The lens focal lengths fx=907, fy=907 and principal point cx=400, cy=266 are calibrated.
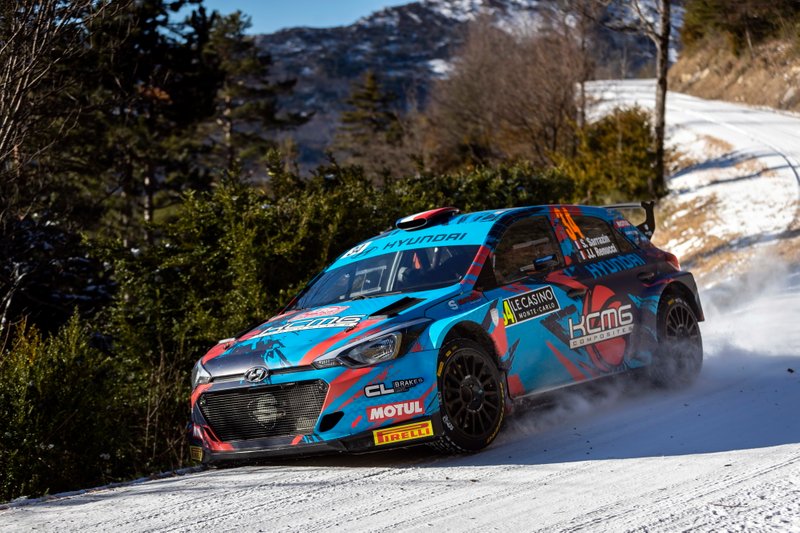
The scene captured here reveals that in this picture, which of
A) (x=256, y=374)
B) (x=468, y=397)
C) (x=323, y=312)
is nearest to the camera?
(x=256, y=374)

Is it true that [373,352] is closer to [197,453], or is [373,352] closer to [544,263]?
[197,453]

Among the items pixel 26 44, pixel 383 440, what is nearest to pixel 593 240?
pixel 383 440

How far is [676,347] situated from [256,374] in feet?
13.7

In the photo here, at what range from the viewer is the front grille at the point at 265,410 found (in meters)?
5.92

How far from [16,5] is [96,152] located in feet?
61.0

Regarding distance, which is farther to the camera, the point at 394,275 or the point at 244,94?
the point at 244,94

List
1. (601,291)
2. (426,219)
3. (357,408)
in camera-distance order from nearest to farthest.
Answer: (357,408), (601,291), (426,219)

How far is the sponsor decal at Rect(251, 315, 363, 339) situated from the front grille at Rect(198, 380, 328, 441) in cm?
54

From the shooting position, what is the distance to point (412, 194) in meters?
13.4

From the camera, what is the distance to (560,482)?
5332mm

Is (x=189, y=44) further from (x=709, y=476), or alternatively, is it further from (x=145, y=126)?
(x=709, y=476)

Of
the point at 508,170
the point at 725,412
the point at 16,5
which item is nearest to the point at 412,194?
the point at 508,170

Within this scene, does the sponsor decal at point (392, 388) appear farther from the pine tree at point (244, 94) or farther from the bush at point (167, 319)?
the pine tree at point (244, 94)

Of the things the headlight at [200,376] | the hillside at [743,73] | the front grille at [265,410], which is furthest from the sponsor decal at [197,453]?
the hillside at [743,73]
